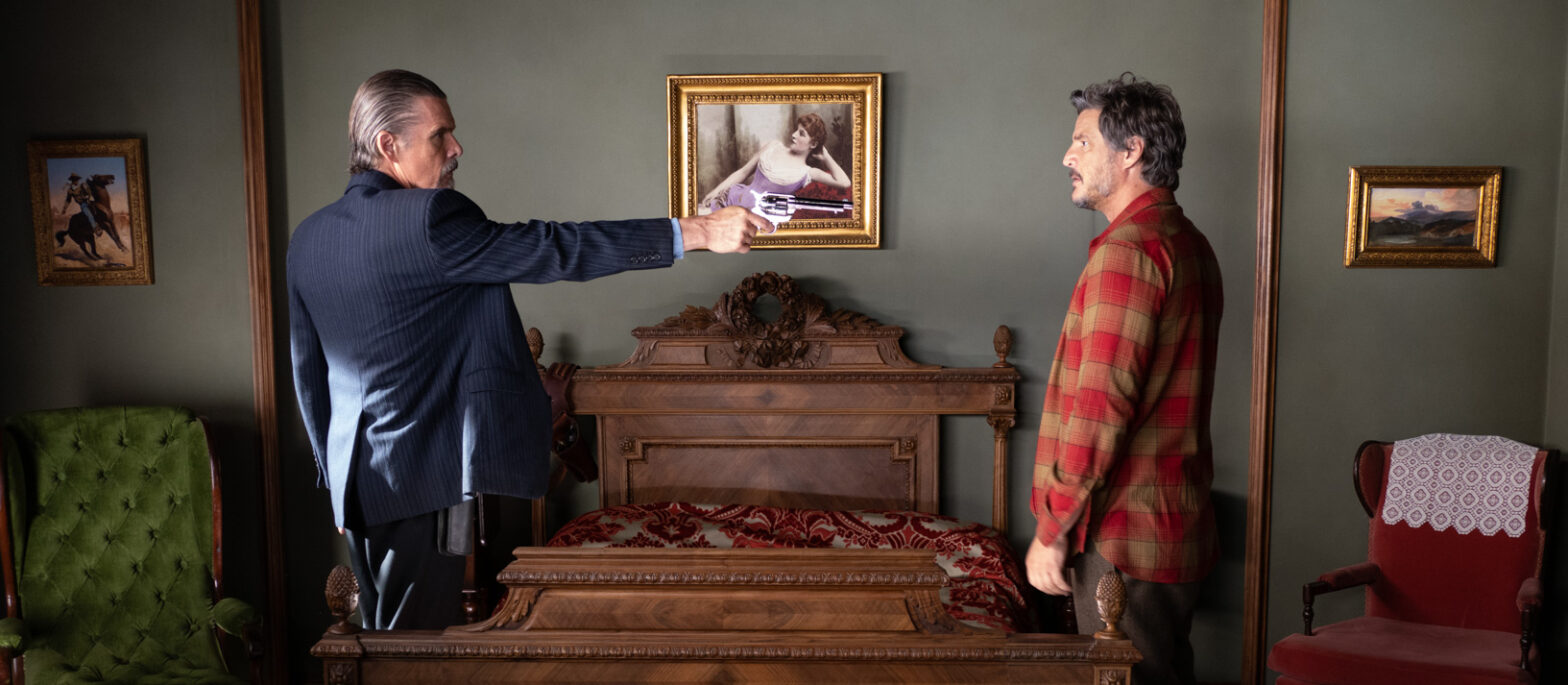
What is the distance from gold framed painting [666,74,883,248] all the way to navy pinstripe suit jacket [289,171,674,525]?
6.00 ft

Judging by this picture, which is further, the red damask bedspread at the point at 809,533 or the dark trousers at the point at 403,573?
the red damask bedspread at the point at 809,533

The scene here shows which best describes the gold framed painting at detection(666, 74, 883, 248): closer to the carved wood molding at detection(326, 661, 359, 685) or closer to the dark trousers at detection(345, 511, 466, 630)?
the dark trousers at detection(345, 511, 466, 630)

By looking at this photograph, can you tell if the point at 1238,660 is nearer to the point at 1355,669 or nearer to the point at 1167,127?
the point at 1355,669

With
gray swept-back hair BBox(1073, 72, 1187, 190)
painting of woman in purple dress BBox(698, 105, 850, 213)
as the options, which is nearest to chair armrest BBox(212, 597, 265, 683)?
painting of woman in purple dress BBox(698, 105, 850, 213)

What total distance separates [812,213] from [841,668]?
7.13 feet

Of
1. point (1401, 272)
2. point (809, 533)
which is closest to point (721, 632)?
point (809, 533)

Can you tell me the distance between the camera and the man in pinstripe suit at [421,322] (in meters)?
1.66

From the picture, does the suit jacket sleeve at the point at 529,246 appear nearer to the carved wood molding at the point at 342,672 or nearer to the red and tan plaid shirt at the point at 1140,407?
the carved wood molding at the point at 342,672

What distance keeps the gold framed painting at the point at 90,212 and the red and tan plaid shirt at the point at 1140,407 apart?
333 centimetres

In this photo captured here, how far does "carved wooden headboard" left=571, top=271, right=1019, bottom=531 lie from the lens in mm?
3488

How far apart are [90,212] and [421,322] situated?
265 cm

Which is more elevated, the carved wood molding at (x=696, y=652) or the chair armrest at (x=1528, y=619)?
the carved wood molding at (x=696, y=652)

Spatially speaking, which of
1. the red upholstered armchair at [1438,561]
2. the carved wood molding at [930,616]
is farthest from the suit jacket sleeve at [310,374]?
the red upholstered armchair at [1438,561]

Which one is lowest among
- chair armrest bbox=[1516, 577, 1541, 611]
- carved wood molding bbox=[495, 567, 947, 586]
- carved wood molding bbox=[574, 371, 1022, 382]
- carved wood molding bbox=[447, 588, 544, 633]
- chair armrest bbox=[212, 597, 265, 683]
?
chair armrest bbox=[212, 597, 265, 683]
